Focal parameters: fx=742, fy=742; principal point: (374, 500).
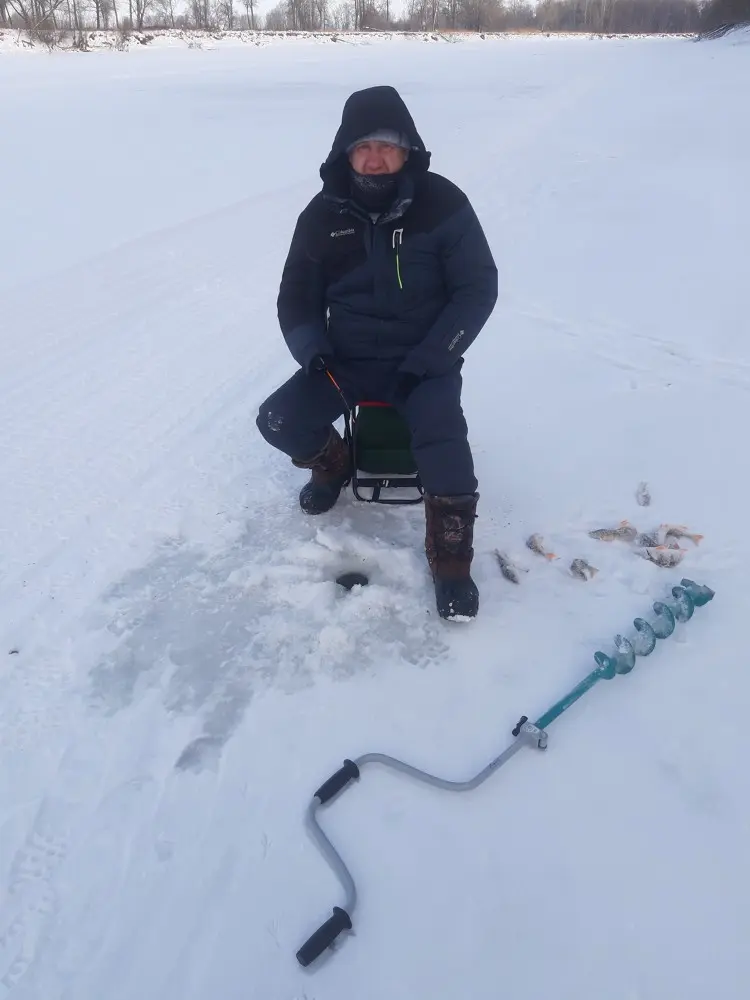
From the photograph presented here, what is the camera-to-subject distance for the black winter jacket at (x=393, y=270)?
8.22ft

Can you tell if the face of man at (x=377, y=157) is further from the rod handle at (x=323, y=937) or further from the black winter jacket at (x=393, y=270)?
the rod handle at (x=323, y=937)

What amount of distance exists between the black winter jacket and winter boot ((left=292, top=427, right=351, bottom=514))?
1.21 ft

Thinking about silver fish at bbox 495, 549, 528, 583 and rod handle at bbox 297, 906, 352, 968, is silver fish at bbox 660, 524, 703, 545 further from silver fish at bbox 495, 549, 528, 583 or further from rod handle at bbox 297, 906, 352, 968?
rod handle at bbox 297, 906, 352, 968

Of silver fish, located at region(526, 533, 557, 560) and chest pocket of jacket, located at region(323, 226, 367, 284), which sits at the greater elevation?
chest pocket of jacket, located at region(323, 226, 367, 284)

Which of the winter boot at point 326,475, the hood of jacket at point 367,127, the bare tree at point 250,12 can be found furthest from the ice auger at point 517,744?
the bare tree at point 250,12

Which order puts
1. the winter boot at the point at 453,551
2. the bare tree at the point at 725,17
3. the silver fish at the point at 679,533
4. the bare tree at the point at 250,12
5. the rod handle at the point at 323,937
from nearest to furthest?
the rod handle at the point at 323,937 < the winter boot at the point at 453,551 < the silver fish at the point at 679,533 < the bare tree at the point at 725,17 < the bare tree at the point at 250,12

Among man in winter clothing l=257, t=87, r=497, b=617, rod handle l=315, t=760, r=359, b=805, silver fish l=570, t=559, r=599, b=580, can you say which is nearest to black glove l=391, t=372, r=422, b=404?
man in winter clothing l=257, t=87, r=497, b=617

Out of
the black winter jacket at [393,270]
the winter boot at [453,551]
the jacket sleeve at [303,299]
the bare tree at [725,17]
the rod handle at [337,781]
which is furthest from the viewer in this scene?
the bare tree at [725,17]

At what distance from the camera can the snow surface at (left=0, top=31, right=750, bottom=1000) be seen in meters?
1.62

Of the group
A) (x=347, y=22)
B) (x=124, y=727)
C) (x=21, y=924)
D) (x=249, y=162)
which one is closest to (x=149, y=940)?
(x=21, y=924)

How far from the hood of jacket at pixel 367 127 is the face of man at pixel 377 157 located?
36mm

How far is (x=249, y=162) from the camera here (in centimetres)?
921

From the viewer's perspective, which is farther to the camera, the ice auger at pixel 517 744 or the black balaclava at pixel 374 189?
the black balaclava at pixel 374 189

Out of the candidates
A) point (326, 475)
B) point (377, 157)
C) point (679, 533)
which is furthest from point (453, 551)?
point (377, 157)
